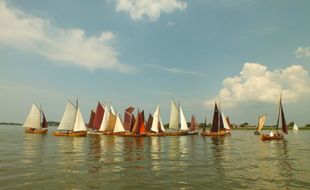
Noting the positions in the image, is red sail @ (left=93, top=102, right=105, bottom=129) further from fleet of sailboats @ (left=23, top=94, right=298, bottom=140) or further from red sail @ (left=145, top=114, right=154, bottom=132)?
red sail @ (left=145, top=114, right=154, bottom=132)

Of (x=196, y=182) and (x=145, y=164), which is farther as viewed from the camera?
(x=145, y=164)

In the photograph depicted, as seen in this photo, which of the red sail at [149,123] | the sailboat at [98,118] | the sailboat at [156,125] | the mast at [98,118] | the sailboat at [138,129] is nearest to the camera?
the sailboat at [138,129]

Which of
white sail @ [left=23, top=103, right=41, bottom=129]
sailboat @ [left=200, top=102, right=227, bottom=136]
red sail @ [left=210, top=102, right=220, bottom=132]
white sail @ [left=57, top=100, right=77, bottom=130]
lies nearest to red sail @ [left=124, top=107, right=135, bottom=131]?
white sail @ [left=57, top=100, right=77, bottom=130]

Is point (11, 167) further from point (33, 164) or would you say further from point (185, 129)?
point (185, 129)

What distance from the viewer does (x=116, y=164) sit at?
3428 cm

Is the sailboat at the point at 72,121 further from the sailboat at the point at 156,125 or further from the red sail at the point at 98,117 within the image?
the sailboat at the point at 156,125

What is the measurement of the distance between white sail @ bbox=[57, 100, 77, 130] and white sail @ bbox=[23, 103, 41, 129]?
2045 cm

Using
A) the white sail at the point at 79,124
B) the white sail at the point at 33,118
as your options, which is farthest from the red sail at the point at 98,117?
the white sail at the point at 33,118

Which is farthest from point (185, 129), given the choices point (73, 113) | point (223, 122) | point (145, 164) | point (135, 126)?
point (145, 164)

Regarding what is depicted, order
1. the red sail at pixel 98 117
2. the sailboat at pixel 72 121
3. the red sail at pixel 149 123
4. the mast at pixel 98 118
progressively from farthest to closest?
1. the mast at pixel 98 118
2. the red sail at pixel 149 123
3. the red sail at pixel 98 117
4. the sailboat at pixel 72 121

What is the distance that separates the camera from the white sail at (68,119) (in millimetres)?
97562

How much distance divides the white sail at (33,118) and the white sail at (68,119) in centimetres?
2045

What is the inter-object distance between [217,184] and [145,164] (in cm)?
1202

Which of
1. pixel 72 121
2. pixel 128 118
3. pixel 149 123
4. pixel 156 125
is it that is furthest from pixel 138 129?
pixel 72 121
